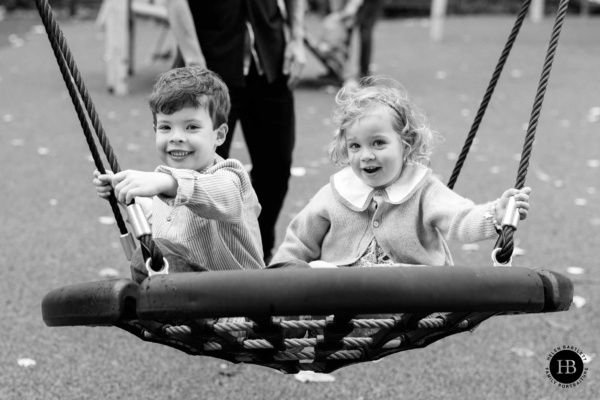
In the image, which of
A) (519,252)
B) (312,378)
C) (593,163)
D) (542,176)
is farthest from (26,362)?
(593,163)

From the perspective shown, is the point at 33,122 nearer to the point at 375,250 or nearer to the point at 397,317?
the point at 375,250

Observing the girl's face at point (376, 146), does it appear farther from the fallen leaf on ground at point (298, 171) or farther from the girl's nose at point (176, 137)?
the fallen leaf on ground at point (298, 171)

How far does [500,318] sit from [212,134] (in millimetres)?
2195

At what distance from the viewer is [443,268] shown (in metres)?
1.88

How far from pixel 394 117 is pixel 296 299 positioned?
0.96 metres

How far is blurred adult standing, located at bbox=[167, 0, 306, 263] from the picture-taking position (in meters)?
3.54

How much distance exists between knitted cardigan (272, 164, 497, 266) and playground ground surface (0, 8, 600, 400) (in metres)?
0.92

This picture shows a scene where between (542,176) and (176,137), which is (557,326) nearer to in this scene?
(176,137)

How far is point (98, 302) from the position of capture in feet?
6.18

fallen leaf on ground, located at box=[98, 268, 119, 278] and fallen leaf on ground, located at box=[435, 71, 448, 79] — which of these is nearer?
fallen leaf on ground, located at box=[98, 268, 119, 278]

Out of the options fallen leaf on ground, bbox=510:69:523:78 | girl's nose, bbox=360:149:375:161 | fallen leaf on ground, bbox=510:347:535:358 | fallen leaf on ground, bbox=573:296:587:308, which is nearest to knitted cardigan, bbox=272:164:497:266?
girl's nose, bbox=360:149:375:161

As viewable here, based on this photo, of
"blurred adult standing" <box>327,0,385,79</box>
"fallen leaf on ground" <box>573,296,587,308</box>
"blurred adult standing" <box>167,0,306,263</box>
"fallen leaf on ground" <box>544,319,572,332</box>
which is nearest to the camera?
"blurred adult standing" <box>167,0,306,263</box>
